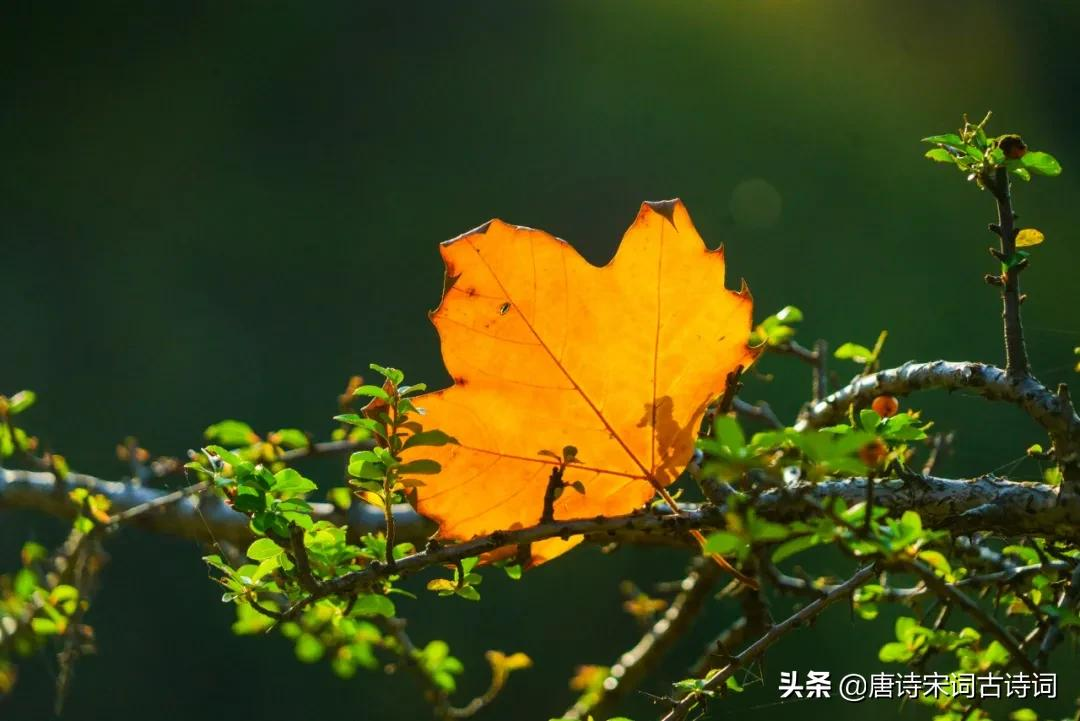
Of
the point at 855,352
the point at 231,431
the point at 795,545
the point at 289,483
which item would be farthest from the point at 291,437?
the point at 795,545

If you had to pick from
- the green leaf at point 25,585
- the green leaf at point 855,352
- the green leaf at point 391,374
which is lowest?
the green leaf at point 25,585

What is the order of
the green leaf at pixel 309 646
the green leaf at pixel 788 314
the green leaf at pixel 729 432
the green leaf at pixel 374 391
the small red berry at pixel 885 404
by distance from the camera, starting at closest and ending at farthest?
the green leaf at pixel 729 432, the green leaf at pixel 374 391, the small red berry at pixel 885 404, the green leaf at pixel 788 314, the green leaf at pixel 309 646

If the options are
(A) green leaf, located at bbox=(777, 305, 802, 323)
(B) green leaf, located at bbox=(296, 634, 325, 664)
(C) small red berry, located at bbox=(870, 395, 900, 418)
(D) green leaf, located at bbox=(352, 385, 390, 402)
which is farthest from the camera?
(B) green leaf, located at bbox=(296, 634, 325, 664)

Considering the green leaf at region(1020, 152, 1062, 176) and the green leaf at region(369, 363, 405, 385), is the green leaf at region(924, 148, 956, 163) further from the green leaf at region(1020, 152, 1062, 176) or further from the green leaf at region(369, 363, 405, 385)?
the green leaf at region(369, 363, 405, 385)

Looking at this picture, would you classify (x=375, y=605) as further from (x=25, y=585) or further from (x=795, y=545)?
(x=25, y=585)

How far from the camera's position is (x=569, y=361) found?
527mm

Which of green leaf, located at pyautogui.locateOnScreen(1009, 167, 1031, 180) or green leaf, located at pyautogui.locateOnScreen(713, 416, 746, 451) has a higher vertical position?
green leaf, located at pyautogui.locateOnScreen(1009, 167, 1031, 180)

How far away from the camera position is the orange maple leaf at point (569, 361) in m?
0.51

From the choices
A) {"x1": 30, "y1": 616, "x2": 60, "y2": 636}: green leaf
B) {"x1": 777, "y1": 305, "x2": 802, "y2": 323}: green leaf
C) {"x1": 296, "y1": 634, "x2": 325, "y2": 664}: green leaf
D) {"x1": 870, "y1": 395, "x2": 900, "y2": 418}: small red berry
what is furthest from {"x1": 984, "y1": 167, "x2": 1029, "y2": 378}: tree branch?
{"x1": 30, "y1": 616, "x2": 60, "y2": 636}: green leaf

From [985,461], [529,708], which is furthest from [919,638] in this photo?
[529,708]

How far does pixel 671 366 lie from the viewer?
526mm

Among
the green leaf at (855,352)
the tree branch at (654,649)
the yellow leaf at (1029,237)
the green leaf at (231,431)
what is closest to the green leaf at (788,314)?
the green leaf at (855,352)

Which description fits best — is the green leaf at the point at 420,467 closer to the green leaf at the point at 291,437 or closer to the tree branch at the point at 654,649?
the green leaf at the point at 291,437

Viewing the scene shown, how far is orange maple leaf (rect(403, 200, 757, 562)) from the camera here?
0.51 meters
